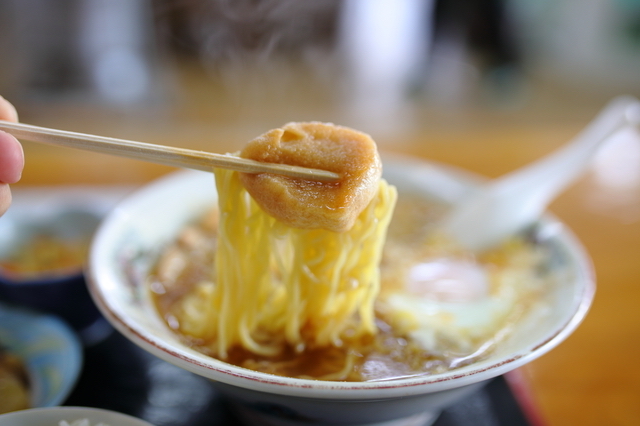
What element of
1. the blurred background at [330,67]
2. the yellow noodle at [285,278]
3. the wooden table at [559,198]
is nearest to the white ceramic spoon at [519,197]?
the wooden table at [559,198]

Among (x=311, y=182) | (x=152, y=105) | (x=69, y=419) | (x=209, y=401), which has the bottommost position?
(x=152, y=105)

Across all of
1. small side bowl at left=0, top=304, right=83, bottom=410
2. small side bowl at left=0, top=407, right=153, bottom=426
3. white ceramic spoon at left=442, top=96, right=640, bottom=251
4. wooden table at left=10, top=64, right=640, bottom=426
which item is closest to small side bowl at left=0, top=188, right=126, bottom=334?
small side bowl at left=0, top=304, right=83, bottom=410

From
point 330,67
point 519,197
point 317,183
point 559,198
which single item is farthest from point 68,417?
point 330,67

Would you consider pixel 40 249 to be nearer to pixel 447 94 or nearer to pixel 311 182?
pixel 311 182

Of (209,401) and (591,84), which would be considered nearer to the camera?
(209,401)

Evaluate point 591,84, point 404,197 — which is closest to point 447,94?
point 591,84

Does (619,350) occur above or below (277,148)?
below

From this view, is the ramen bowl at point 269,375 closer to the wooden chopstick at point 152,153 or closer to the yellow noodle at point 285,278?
the yellow noodle at point 285,278

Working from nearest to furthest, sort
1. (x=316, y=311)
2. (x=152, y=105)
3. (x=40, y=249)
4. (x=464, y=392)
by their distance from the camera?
1. (x=464, y=392)
2. (x=316, y=311)
3. (x=40, y=249)
4. (x=152, y=105)
